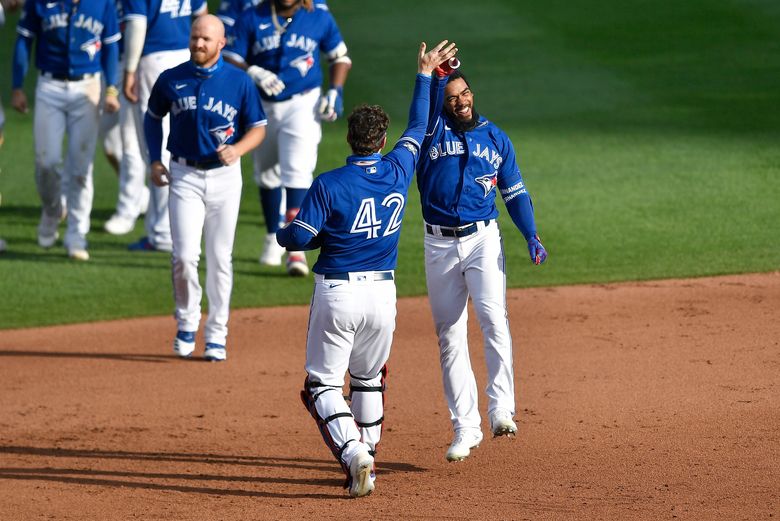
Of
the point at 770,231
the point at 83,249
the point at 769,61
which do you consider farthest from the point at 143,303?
the point at 769,61

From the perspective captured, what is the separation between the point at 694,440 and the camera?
7082 mm

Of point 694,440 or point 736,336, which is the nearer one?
point 694,440

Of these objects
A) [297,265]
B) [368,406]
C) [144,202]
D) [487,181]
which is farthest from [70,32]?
[368,406]

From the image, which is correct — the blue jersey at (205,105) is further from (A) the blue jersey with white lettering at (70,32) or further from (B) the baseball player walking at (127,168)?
(B) the baseball player walking at (127,168)

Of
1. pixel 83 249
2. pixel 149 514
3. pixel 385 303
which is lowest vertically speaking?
pixel 83 249

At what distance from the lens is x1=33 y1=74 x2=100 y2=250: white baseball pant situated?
36.8ft

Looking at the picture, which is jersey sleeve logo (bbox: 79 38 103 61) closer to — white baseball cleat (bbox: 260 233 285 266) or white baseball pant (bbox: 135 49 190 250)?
white baseball pant (bbox: 135 49 190 250)

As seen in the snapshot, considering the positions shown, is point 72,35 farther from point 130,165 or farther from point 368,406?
point 368,406

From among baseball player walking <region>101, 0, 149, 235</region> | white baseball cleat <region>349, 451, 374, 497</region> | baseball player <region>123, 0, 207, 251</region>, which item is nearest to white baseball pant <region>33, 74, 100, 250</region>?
baseball player <region>123, 0, 207, 251</region>

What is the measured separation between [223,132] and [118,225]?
398 cm

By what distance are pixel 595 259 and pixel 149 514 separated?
19.6 ft

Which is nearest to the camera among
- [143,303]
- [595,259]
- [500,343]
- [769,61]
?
[500,343]

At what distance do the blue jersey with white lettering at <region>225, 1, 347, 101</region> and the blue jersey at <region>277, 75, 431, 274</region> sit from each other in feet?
14.3

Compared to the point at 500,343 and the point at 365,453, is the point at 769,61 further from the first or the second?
the point at 365,453
